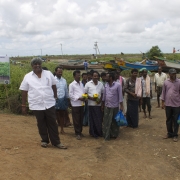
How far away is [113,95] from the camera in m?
5.65

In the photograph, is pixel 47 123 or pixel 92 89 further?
pixel 92 89

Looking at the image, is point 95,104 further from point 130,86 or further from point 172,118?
point 172,118

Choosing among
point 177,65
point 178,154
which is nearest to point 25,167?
point 178,154

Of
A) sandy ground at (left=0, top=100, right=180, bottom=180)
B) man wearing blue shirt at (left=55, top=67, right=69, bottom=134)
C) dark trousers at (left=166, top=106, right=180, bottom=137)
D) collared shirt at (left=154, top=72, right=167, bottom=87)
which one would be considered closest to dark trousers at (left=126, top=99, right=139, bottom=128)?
sandy ground at (left=0, top=100, right=180, bottom=180)

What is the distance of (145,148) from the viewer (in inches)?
208

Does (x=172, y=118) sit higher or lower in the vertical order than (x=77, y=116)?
lower

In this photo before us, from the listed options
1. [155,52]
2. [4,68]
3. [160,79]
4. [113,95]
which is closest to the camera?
[113,95]

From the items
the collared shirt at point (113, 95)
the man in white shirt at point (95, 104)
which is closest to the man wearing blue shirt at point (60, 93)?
the man in white shirt at point (95, 104)

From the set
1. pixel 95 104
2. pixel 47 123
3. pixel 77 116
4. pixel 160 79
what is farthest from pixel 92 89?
pixel 160 79

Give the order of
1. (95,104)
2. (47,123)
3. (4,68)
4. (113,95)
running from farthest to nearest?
1. (4,68)
2. (95,104)
3. (113,95)
4. (47,123)

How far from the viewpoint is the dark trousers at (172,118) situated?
5.56m

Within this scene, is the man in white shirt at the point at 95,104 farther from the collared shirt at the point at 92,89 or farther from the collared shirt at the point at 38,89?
the collared shirt at the point at 38,89

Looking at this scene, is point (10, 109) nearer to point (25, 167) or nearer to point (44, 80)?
point (44, 80)

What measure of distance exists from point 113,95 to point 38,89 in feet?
6.02
